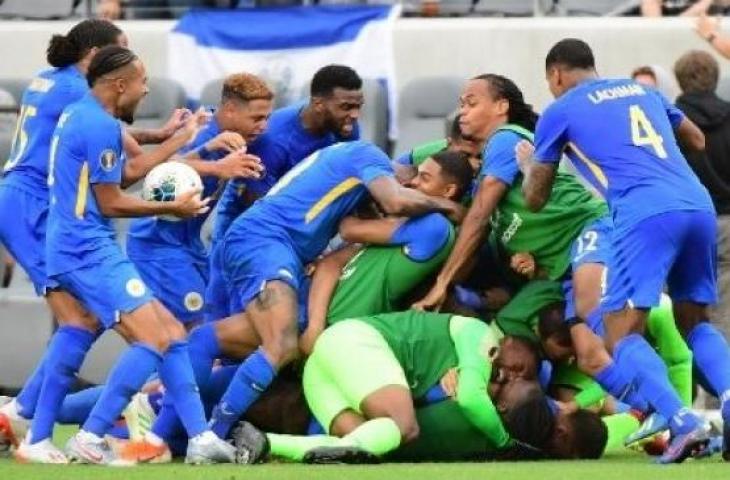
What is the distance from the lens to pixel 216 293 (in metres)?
12.9

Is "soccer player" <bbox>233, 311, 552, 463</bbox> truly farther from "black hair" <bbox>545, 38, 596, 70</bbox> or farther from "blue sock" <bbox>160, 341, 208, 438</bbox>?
"black hair" <bbox>545, 38, 596, 70</bbox>

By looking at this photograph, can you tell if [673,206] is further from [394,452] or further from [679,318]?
[394,452]

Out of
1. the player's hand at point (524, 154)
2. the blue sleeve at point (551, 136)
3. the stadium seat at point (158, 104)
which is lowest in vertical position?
the stadium seat at point (158, 104)

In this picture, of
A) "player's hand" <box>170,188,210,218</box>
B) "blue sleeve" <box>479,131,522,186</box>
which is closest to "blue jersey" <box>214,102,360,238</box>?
"blue sleeve" <box>479,131,522,186</box>

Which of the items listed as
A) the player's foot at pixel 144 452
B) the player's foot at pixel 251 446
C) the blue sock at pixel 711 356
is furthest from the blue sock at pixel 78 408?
the blue sock at pixel 711 356

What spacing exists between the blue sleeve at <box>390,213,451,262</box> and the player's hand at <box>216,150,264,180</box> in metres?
0.80

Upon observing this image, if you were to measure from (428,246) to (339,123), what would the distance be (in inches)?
45.1

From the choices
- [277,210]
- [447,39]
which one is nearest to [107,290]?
[277,210]

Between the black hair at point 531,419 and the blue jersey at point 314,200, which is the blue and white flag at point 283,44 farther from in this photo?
the black hair at point 531,419

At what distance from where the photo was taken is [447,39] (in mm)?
18531

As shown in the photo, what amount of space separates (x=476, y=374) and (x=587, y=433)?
619 mm

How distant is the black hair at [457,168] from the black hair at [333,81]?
69 centimetres

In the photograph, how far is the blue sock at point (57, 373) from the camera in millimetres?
11594

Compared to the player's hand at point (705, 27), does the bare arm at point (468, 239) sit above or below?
below
